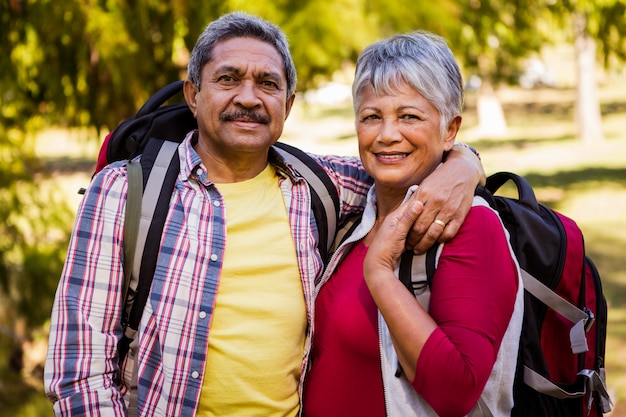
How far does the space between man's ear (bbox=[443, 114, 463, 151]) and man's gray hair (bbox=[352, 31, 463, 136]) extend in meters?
0.02

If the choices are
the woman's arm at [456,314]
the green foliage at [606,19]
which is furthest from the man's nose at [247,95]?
the green foliage at [606,19]

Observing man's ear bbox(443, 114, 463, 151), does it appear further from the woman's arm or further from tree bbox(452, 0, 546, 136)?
tree bbox(452, 0, 546, 136)

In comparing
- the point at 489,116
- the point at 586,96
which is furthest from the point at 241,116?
the point at 489,116

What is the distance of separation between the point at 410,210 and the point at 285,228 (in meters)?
0.50

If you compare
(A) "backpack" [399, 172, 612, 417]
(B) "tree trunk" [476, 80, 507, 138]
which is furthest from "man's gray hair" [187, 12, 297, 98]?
(B) "tree trunk" [476, 80, 507, 138]

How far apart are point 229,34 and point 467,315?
3.82 ft

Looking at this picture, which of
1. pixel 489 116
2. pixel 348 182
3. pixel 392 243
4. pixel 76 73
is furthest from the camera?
pixel 489 116

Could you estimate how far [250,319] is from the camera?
2.22 m

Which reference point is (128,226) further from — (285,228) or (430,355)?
(430,355)

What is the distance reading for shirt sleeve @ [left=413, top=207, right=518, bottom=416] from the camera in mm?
1845

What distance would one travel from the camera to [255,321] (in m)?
2.23

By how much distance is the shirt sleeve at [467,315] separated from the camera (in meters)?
1.84

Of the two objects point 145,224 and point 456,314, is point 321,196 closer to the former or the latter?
point 145,224

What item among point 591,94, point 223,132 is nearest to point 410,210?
point 223,132
